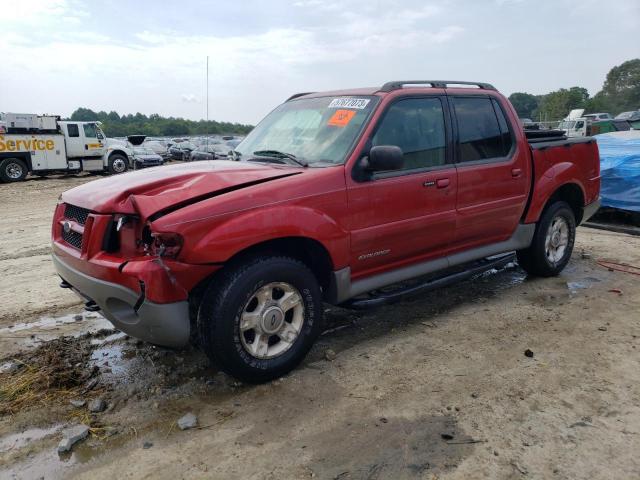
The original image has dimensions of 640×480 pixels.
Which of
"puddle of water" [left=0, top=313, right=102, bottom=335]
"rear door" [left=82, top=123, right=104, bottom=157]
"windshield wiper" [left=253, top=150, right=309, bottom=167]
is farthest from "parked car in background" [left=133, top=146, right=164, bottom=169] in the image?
"windshield wiper" [left=253, top=150, right=309, bottom=167]

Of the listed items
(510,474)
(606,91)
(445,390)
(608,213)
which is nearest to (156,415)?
(445,390)

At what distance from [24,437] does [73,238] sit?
4.22 ft

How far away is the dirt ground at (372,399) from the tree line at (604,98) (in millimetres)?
75480

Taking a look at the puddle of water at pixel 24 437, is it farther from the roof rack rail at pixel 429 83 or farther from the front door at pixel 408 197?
the roof rack rail at pixel 429 83

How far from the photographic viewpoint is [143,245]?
3031 mm

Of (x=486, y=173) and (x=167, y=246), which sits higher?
(x=486, y=173)

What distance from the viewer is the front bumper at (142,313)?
2.95m

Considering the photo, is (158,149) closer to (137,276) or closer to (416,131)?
(416,131)

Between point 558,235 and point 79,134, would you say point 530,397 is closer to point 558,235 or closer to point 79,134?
point 558,235

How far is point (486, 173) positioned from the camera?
4531mm

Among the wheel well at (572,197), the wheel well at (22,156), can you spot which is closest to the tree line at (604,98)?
the wheel well at (22,156)

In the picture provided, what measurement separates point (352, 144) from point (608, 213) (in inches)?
271

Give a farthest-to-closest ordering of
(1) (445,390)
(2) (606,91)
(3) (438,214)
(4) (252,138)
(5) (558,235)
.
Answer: (2) (606,91)
(5) (558,235)
(4) (252,138)
(3) (438,214)
(1) (445,390)

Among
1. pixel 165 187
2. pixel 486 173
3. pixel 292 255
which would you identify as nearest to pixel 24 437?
pixel 165 187
